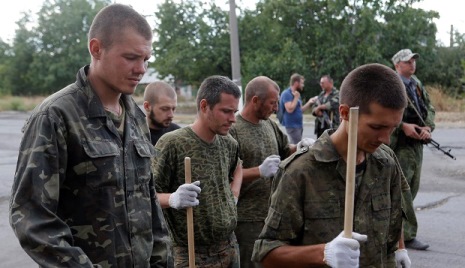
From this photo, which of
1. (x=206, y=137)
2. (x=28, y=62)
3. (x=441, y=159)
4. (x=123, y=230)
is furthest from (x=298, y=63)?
(x=28, y=62)

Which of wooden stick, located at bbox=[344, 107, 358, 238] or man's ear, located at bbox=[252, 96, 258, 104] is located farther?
man's ear, located at bbox=[252, 96, 258, 104]

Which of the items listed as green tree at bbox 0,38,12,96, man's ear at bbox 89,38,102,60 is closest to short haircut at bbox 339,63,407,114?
man's ear at bbox 89,38,102,60

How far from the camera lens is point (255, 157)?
172 inches

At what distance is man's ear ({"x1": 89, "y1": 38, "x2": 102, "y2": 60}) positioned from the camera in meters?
2.27

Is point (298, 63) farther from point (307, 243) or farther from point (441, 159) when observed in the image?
point (307, 243)

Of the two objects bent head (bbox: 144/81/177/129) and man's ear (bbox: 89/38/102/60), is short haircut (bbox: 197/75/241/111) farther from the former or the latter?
man's ear (bbox: 89/38/102/60)

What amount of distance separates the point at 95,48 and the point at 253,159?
226 centimetres

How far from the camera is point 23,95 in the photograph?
4578cm

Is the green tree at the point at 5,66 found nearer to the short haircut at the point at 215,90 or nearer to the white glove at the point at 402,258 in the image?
the short haircut at the point at 215,90

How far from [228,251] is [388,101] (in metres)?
1.74

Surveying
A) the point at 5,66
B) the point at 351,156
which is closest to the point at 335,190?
the point at 351,156

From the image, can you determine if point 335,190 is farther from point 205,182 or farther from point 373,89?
point 205,182

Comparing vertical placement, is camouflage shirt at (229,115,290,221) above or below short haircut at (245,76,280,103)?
below

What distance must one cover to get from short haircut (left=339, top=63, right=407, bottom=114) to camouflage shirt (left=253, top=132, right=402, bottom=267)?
0.22 m
